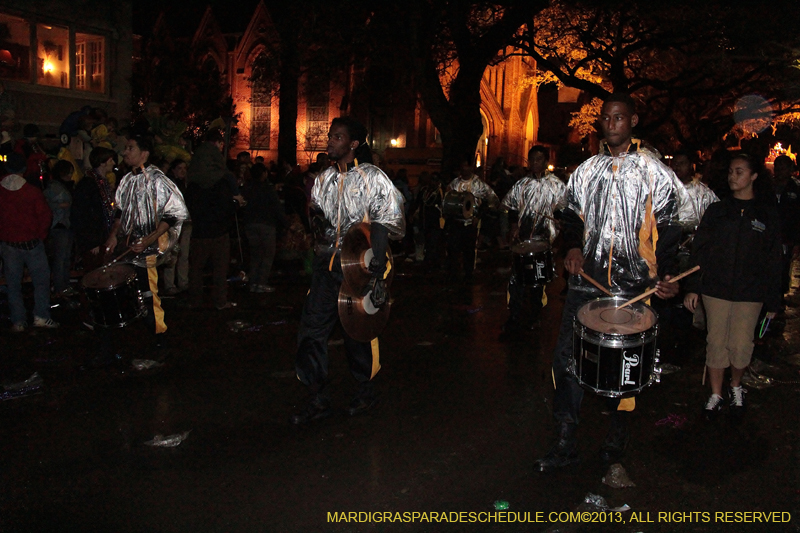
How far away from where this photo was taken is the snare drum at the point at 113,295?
6410 millimetres

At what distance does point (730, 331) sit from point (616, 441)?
149cm

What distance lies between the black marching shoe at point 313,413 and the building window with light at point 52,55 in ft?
43.6

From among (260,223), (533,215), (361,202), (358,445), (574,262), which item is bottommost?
(358,445)

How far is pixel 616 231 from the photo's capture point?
15.3 feet

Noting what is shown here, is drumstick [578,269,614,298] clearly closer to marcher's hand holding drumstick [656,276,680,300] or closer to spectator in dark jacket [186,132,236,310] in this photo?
marcher's hand holding drumstick [656,276,680,300]

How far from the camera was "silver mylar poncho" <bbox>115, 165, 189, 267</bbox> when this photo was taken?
6.74 m

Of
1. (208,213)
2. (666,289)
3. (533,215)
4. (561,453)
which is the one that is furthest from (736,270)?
(208,213)

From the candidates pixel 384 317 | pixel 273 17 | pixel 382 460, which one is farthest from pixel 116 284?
pixel 273 17

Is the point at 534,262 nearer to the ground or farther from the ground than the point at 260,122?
nearer to the ground

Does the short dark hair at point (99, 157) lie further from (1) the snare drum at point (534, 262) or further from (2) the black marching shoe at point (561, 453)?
(2) the black marching shoe at point (561, 453)

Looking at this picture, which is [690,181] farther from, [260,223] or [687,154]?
[260,223]

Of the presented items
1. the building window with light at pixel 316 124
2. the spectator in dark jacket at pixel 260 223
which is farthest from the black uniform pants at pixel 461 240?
the building window with light at pixel 316 124

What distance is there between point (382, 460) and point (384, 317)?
1158mm

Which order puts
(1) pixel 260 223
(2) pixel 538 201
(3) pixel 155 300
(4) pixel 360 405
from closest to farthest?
(4) pixel 360 405 → (3) pixel 155 300 → (2) pixel 538 201 → (1) pixel 260 223
